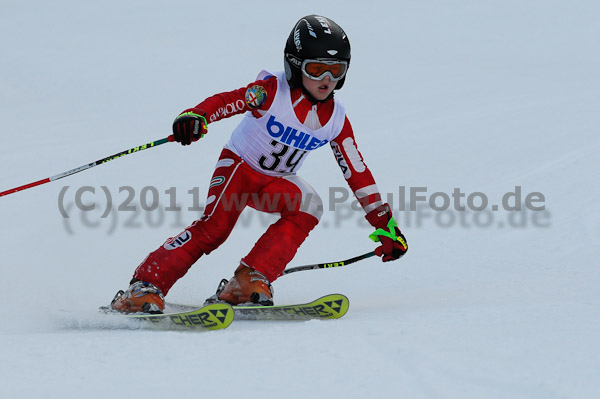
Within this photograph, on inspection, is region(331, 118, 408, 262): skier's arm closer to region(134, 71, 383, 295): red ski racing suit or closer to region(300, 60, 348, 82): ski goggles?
region(134, 71, 383, 295): red ski racing suit

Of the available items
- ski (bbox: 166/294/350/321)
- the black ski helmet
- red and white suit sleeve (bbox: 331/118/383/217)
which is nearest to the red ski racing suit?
red and white suit sleeve (bbox: 331/118/383/217)

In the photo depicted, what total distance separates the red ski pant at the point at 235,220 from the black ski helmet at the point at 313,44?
65 centimetres

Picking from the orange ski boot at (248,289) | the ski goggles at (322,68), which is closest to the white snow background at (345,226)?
the orange ski boot at (248,289)

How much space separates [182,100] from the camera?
1311cm

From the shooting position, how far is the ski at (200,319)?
3486mm

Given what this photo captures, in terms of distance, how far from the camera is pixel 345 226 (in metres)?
6.73

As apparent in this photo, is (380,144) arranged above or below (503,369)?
above

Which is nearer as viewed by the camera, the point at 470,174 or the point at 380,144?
the point at 470,174

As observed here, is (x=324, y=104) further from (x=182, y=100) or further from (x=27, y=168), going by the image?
(x=182, y=100)

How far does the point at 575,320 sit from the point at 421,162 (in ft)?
18.1

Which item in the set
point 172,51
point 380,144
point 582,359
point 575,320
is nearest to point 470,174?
point 380,144

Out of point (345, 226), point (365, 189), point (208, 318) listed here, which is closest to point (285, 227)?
point (365, 189)

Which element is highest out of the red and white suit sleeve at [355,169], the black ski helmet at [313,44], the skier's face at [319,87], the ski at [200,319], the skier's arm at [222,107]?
the black ski helmet at [313,44]

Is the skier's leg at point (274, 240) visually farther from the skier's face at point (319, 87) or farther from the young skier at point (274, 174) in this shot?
the skier's face at point (319, 87)
